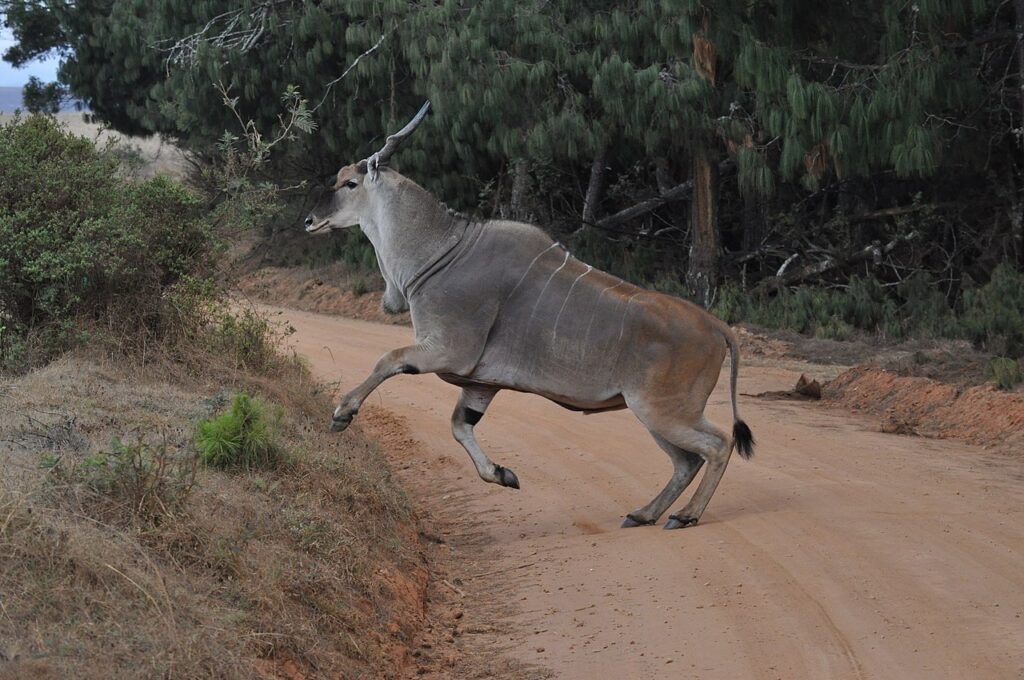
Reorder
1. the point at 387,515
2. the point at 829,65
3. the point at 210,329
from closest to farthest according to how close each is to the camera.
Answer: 1. the point at 387,515
2. the point at 210,329
3. the point at 829,65

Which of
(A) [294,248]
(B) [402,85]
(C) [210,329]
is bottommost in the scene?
(A) [294,248]

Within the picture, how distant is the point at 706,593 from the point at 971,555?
150 cm

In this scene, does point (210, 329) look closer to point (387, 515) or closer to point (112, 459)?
point (387, 515)

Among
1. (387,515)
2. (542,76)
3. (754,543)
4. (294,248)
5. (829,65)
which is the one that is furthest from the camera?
(294,248)

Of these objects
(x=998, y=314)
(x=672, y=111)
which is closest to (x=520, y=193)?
(x=672, y=111)

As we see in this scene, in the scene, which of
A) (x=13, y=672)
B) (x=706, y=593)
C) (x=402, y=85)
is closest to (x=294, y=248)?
(x=402, y=85)

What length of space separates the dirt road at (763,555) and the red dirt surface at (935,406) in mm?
435

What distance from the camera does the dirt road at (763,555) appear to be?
626cm

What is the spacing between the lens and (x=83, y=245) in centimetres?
1098

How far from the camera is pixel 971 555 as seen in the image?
7.49 m

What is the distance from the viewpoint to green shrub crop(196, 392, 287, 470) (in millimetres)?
7941

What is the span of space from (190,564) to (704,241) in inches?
639

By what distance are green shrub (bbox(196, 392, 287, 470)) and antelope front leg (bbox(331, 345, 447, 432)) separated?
609 millimetres

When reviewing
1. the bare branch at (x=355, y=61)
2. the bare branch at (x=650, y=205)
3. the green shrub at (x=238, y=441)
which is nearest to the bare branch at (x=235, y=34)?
the bare branch at (x=355, y=61)
